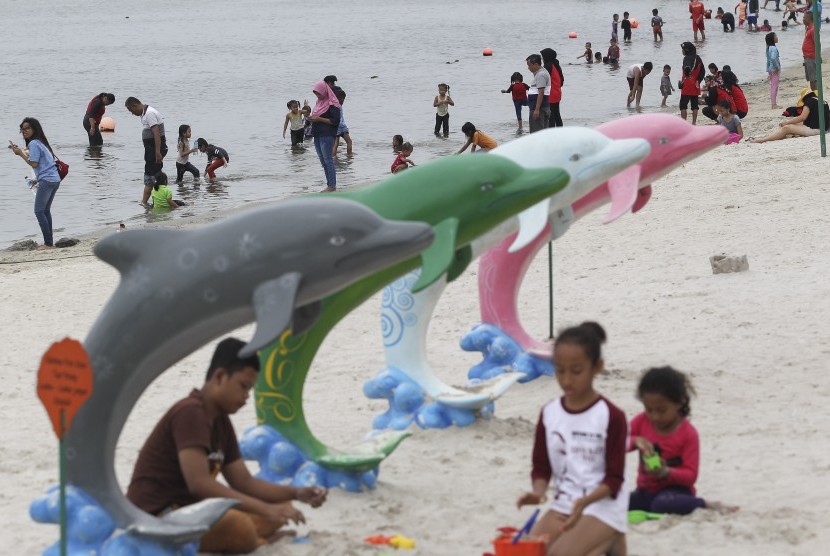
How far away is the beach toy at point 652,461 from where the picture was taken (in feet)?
22.1

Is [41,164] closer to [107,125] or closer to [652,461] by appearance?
[652,461]

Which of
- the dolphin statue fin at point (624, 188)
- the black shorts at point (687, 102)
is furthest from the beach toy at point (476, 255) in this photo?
the black shorts at point (687, 102)

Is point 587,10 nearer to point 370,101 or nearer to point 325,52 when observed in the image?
point 325,52

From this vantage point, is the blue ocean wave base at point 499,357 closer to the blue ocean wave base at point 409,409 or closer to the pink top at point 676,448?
the blue ocean wave base at point 409,409

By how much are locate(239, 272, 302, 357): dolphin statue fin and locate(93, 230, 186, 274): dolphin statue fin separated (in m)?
0.62

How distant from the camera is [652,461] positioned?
672 centimetres

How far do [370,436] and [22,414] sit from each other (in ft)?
10.6

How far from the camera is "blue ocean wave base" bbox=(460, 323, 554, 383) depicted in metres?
10.0

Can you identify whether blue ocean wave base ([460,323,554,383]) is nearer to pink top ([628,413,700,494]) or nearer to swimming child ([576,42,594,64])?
pink top ([628,413,700,494])

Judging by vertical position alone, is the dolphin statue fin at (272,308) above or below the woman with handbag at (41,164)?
above

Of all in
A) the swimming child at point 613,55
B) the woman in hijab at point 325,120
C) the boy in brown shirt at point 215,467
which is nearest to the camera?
the boy in brown shirt at point 215,467

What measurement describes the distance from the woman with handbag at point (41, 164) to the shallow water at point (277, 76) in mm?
3053

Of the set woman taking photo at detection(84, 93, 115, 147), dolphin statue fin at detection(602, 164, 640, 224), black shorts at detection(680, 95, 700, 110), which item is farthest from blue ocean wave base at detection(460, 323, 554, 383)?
woman taking photo at detection(84, 93, 115, 147)

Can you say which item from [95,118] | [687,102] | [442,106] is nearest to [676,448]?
[687,102]
